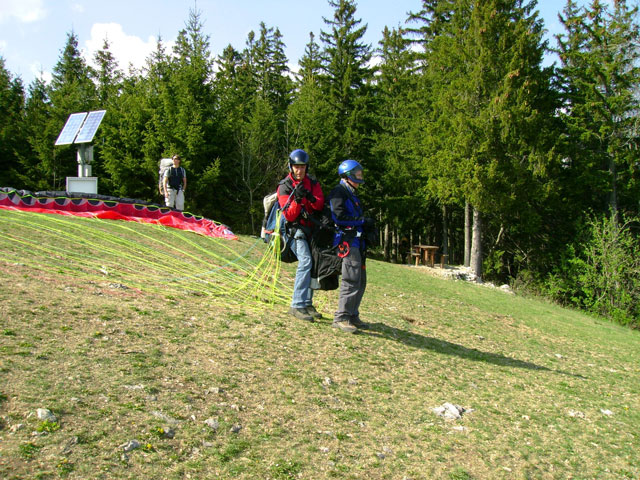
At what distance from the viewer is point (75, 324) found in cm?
462

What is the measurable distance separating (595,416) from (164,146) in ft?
72.6

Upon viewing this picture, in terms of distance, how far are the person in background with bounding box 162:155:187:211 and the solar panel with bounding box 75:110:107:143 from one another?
15.5ft

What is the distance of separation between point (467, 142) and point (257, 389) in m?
21.1

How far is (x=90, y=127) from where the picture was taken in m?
17.0

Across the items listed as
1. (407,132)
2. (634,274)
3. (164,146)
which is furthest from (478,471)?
(407,132)

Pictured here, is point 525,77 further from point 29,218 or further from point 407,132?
point 29,218

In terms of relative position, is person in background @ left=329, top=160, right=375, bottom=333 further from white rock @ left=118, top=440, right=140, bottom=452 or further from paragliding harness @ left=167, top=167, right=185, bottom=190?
paragliding harness @ left=167, top=167, right=185, bottom=190

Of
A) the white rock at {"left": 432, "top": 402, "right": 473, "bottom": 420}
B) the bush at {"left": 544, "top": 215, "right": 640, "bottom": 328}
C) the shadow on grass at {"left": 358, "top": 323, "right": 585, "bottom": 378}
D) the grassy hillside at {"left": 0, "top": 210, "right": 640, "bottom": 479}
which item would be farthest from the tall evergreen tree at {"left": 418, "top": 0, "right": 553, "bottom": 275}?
the white rock at {"left": 432, "top": 402, "right": 473, "bottom": 420}

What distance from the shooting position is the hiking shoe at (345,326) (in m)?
6.08

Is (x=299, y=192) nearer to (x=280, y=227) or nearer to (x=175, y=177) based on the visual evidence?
(x=280, y=227)

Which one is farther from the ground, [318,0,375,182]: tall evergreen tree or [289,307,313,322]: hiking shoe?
[318,0,375,182]: tall evergreen tree

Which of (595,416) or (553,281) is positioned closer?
(595,416)

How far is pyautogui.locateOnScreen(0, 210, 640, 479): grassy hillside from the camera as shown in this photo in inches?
120

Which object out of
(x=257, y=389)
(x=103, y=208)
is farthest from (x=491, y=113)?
(x=257, y=389)
